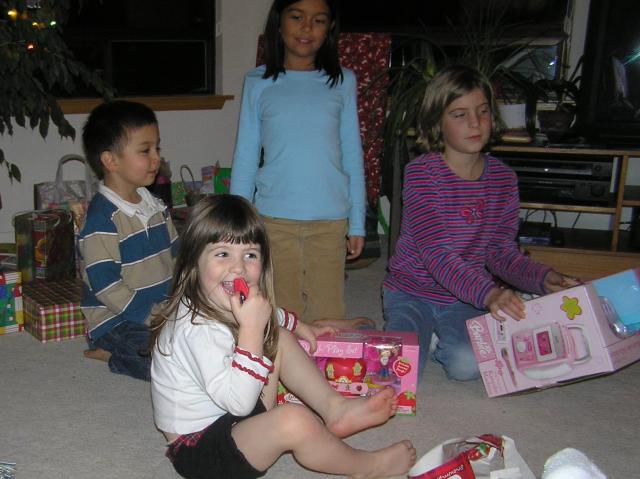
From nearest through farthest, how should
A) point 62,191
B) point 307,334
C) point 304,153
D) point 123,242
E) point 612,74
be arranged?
point 307,334
point 123,242
point 304,153
point 62,191
point 612,74

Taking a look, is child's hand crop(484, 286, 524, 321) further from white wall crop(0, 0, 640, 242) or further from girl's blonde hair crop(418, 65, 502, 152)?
white wall crop(0, 0, 640, 242)

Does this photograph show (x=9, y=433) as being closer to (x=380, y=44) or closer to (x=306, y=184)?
(x=306, y=184)

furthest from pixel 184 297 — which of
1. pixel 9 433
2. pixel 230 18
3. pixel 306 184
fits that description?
pixel 230 18

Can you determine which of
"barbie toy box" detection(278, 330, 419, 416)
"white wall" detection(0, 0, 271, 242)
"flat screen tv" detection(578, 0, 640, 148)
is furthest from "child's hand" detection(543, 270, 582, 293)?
"white wall" detection(0, 0, 271, 242)

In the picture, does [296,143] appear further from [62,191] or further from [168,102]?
[168,102]

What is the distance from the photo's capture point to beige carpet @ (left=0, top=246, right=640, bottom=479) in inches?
63.9

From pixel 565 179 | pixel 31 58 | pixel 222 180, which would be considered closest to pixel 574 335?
pixel 565 179

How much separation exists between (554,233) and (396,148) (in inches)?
32.4

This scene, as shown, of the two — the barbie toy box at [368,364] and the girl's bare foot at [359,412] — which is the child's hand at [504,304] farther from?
the girl's bare foot at [359,412]

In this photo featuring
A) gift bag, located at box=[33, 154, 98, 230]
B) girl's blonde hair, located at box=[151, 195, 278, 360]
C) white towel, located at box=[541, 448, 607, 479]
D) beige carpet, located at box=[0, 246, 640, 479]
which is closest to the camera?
white towel, located at box=[541, 448, 607, 479]

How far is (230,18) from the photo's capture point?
3611 mm

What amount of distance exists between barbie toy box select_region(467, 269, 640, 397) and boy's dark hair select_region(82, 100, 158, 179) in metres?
1.20

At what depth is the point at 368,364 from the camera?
1836mm

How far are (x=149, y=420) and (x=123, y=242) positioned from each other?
0.54 meters
